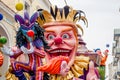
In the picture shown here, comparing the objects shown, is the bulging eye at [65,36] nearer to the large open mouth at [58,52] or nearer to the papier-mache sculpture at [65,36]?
the papier-mache sculpture at [65,36]

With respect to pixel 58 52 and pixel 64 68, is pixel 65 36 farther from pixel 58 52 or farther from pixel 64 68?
pixel 64 68

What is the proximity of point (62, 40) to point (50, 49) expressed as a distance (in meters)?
0.29

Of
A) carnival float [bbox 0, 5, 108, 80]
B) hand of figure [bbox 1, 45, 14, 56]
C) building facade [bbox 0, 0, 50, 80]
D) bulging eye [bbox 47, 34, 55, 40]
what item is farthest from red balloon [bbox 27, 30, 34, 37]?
building facade [bbox 0, 0, 50, 80]

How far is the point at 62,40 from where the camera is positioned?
26.9ft

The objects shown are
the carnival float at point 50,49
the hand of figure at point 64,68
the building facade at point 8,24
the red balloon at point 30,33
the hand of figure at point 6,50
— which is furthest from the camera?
the building facade at point 8,24

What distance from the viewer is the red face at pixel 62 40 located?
830 centimetres

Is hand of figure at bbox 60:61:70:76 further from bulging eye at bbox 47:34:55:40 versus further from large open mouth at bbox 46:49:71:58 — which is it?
bulging eye at bbox 47:34:55:40

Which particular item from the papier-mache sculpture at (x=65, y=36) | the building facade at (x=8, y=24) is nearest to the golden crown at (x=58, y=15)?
the papier-mache sculpture at (x=65, y=36)

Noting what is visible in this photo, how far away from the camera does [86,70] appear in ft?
29.3

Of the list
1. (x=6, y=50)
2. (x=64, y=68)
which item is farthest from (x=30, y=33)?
(x=64, y=68)

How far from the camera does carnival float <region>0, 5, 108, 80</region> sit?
24.5 ft

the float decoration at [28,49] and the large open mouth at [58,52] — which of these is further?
the large open mouth at [58,52]

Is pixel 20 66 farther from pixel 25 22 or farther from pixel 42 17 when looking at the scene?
pixel 42 17

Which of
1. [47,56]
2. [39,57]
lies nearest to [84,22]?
[47,56]
